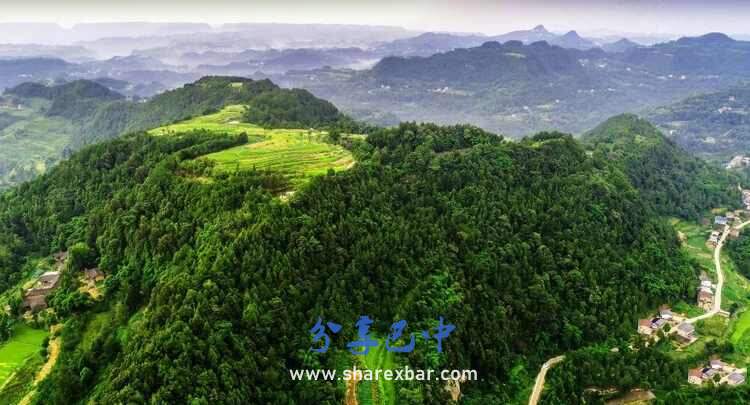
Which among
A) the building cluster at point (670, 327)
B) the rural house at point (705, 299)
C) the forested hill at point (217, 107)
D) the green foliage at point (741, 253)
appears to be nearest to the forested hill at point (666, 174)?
the green foliage at point (741, 253)

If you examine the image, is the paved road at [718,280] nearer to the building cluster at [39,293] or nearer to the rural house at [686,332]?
the rural house at [686,332]

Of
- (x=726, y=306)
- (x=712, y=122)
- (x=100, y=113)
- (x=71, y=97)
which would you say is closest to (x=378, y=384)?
(x=726, y=306)

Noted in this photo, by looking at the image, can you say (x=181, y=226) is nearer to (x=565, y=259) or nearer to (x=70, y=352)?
(x=70, y=352)

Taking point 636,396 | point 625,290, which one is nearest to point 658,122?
point 625,290

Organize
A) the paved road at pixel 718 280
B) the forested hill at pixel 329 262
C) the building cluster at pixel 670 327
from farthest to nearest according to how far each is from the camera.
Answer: the paved road at pixel 718 280 → the building cluster at pixel 670 327 → the forested hill at pixel 329 262

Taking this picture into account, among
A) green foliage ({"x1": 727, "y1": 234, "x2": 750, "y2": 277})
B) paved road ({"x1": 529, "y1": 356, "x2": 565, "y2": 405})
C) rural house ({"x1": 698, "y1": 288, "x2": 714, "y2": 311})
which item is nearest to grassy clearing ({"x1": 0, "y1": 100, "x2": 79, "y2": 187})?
paved road ({"x1": 529, "y1": 356, "x2": 565, "y2": 405})

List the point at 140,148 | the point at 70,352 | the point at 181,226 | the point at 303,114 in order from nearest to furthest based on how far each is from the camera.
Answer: the point at 70,352 → the point at 181,226 → the point at 140,148 → the point at 303,114

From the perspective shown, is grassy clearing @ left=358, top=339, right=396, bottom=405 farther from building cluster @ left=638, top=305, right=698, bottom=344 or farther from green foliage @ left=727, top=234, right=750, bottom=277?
Result: green foliage @ left=727, top=234, right=750, bottom=277
